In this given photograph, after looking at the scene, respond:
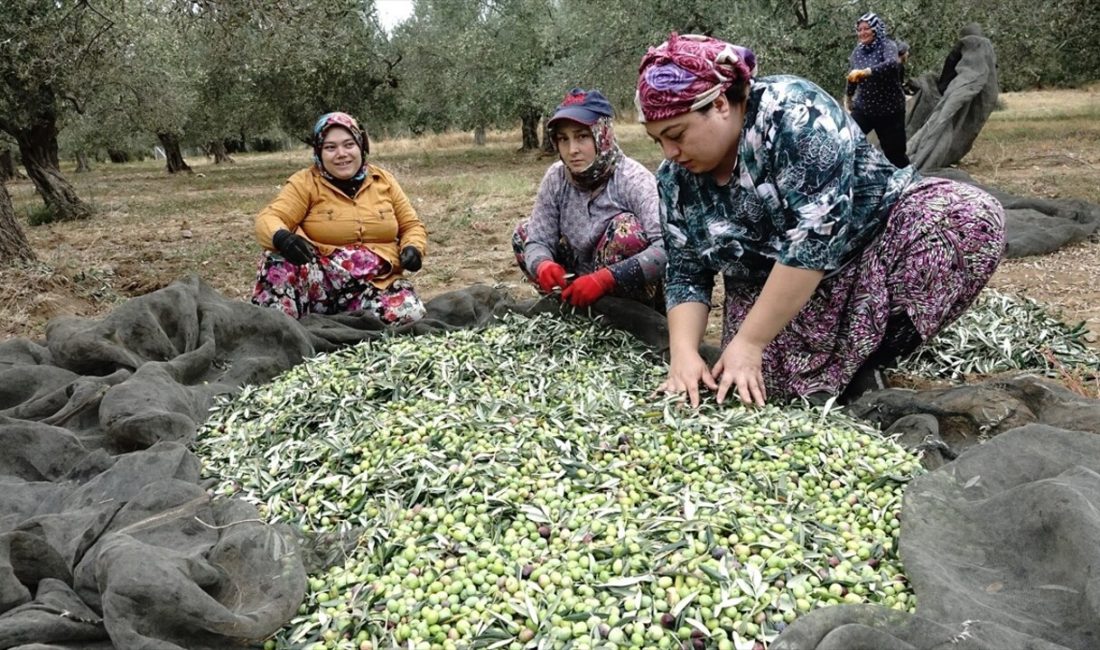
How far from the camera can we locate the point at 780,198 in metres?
2.74

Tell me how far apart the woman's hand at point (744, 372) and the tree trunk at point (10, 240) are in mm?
6042

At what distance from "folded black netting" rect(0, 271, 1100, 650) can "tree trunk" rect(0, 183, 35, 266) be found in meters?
3.73

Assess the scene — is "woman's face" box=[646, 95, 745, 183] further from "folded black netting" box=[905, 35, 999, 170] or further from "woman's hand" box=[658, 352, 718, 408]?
"folded black netting" box=[905, 35, 999, 170]

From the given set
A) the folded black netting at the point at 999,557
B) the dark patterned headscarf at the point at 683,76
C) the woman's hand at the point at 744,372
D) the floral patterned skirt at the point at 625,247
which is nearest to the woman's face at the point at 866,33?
the floral patterned skirt at the point at 625,247

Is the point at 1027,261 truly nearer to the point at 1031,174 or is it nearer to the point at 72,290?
the point at 1031,174

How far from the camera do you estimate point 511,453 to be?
99.5 inches

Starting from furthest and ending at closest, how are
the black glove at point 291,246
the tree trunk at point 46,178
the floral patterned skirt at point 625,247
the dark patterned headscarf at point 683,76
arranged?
the tree trunk at point 46,178
the black glove at point 291,246
the floral patterned skirt at point 625,247
the dark patterned headscarf at point 683,76

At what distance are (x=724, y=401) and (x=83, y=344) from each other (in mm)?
2724

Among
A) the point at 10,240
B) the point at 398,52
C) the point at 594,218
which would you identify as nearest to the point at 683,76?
the point at 594,218

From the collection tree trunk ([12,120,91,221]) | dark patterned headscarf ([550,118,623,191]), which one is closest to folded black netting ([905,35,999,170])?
dark patterned headscarf ([550,118,623,191])

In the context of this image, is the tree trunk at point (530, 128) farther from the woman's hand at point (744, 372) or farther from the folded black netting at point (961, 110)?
the woman's hand at point (744, 372)

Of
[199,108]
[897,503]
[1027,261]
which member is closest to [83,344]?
[897,503]

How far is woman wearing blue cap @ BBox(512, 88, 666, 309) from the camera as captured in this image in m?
3.64

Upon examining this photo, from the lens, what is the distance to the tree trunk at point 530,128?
20234mm
